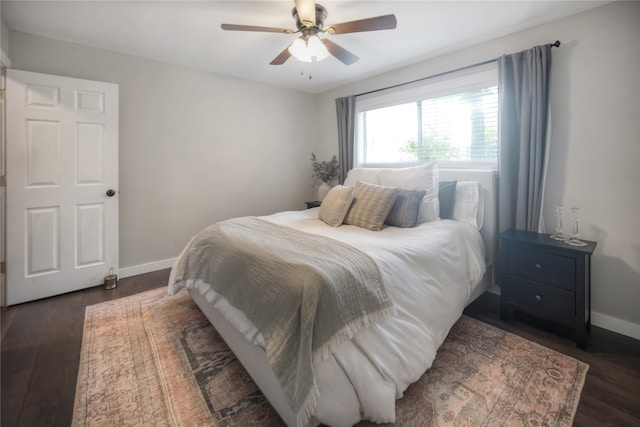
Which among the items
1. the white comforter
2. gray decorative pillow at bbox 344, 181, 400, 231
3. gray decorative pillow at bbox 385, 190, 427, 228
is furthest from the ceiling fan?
the white comforter

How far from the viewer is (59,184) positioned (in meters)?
2.64

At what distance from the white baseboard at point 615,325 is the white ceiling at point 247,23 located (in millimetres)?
2233

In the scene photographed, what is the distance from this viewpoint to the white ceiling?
2137mm

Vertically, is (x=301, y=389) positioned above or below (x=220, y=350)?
above

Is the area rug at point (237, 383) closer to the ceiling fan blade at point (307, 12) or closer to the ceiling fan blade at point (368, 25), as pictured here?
the ceiling fan blade at point (368, 25)

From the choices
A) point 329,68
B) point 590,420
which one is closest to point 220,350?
point 590,420

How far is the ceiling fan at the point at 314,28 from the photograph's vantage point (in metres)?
1.87

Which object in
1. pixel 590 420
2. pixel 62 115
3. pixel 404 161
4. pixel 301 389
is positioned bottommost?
pixel 590 420

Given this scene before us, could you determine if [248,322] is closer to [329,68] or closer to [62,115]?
[62,115]

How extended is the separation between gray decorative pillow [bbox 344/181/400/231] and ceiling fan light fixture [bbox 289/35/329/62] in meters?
1.17

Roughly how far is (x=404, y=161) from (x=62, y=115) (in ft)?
11.6

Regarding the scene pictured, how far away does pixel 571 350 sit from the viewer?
1.87 metres

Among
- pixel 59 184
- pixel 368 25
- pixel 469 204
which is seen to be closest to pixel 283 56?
pixel 368 25

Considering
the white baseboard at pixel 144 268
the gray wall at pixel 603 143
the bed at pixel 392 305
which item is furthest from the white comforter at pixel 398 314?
the white baseboard at pixel 144 268
